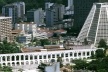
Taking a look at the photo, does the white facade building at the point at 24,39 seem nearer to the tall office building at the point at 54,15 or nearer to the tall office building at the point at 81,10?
the tall office building at the point at 81,10

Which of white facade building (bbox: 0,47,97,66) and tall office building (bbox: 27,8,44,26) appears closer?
white facade building (bbox: 0,47,97,66)

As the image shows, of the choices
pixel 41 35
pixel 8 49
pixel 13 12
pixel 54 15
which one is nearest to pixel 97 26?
pixel 8 49

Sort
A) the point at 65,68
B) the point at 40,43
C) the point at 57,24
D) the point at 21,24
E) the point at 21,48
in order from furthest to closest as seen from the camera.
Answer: the point at 57,24 → the point at 21,24 → the point at 40,43 → the point at 21,48 → the point at 65,68

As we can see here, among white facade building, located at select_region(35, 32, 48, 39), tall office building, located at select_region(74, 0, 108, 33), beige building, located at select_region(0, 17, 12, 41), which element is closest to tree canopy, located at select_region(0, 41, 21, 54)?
beige building, located at select_region(0, 17, 12, 41)

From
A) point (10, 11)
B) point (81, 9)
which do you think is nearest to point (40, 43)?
point (81, 9)

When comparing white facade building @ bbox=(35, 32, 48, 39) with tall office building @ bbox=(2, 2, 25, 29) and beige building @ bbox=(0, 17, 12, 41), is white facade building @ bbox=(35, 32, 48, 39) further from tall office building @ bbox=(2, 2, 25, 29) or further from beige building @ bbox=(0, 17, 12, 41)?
tall office building @ bbox=(2, 2, 25, 29)

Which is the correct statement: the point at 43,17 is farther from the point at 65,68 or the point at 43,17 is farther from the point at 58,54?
the point at 65,68

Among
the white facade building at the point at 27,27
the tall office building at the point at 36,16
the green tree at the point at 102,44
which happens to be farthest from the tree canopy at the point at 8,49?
the tall office building at the point at 36,16
